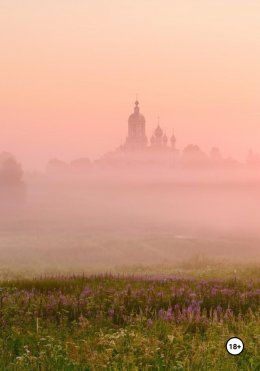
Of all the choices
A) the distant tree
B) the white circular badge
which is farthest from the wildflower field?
the distant tree

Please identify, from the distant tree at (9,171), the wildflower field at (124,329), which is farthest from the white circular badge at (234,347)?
the distant tree at (9,171)

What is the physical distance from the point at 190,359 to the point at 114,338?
56.0 inches

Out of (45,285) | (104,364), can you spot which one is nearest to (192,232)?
(45,285)

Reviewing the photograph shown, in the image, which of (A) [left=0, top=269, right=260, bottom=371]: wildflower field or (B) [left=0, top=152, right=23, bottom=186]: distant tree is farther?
(B) [left=0, top=152, right=23, bottom=186]: distant tree

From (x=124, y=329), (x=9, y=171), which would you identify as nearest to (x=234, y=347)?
(x=124, y=329)

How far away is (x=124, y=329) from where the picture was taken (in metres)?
9.35

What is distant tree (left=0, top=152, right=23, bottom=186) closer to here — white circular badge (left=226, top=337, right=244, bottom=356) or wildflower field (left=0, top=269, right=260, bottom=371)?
wildflower field (left=0, top=269, right=260, bottom=371)

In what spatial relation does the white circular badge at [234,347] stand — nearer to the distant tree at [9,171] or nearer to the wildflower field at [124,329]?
the wildflower field at [124,329]

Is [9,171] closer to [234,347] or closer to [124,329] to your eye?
[124,329]

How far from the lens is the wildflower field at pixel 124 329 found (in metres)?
7.53

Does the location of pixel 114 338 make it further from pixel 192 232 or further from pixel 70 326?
pixel 192 232

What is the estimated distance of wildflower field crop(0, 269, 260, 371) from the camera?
24.7 ft

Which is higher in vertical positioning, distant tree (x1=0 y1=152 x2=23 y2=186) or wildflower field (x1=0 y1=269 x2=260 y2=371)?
distant tree (x1=0 y1=152 x2=23 y2=186)

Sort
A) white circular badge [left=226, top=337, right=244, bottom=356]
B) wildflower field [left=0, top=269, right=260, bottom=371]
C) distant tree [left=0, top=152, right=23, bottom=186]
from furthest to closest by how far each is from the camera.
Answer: distant tree [left=0, top=152, right=23, bottom=186]
white circular badge [left=226, top=337, right=244, bottom=356]
wildflower field [left=0, top=269, right=260, bottom=371]
